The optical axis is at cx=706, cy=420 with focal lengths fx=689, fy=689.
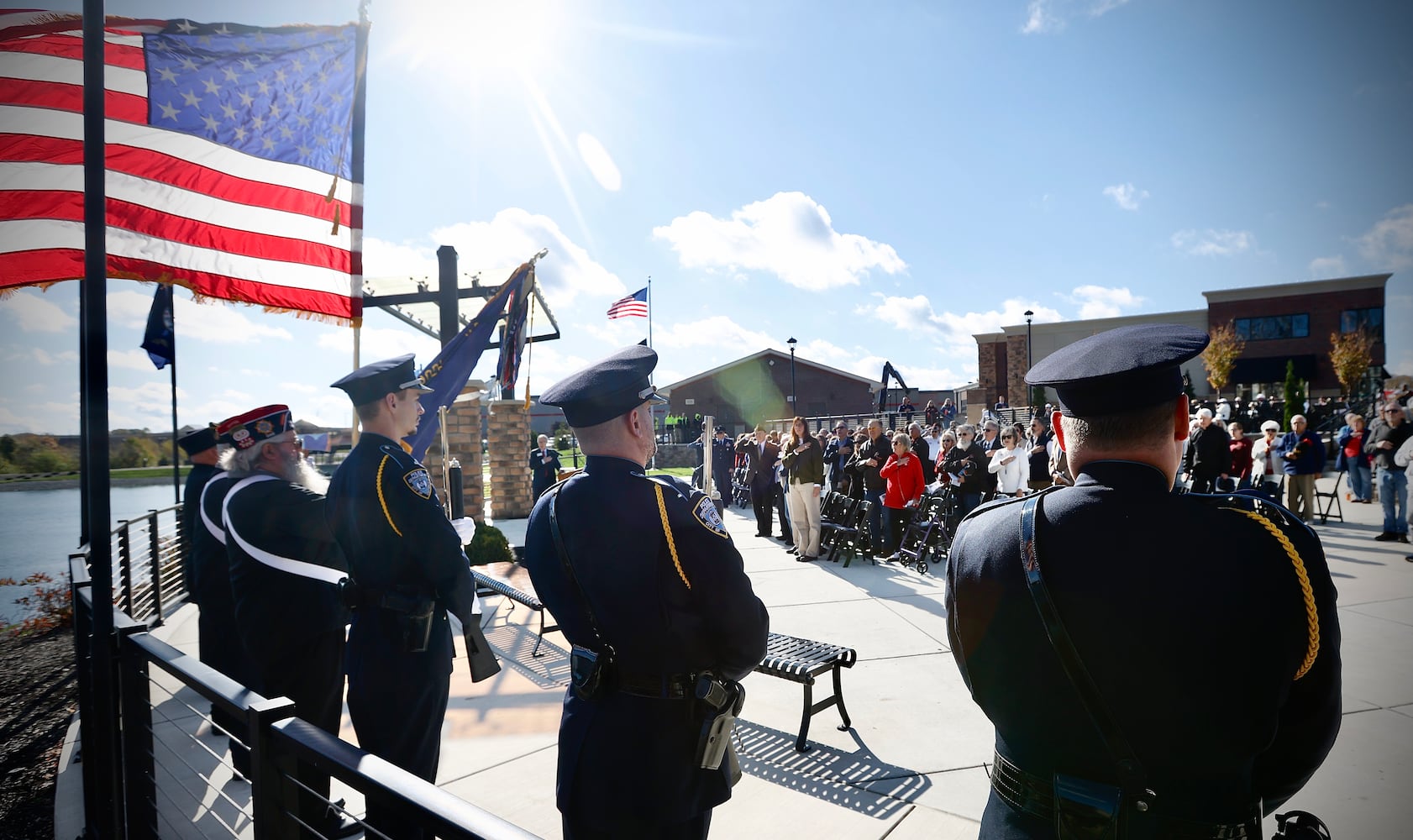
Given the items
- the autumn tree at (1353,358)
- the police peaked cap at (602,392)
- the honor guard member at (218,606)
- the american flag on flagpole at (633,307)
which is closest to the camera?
the police peaked cap at (602,392)

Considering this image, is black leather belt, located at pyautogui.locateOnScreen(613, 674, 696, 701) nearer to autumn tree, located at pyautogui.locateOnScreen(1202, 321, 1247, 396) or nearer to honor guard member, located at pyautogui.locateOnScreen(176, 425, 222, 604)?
honor guard member, located at pyautogui.locateOnScreen(176, 425, 222, 604)

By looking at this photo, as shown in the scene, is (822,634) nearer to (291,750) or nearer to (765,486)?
(291,750)

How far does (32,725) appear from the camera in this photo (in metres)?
5.05

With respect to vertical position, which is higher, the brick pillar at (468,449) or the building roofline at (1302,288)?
the building roofline at (1302,288)

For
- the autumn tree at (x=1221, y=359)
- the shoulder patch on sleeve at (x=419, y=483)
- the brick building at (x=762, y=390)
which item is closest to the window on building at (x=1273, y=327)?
the autumn tree at (x=1221, y=359)

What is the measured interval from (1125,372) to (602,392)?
141 cm

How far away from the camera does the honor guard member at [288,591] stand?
339 centimetres

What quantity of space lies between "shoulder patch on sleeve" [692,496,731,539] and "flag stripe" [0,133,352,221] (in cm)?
391

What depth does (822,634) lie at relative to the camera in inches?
250

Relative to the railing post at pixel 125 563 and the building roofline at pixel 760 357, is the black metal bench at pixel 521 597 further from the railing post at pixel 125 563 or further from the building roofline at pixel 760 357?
the building roofline at pixel 760 357

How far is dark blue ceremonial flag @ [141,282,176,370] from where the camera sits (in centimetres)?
911

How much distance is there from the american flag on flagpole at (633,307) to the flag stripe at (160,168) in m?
10.7

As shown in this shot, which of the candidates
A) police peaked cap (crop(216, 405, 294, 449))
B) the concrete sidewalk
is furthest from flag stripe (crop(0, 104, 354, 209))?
the concrete sidewalk

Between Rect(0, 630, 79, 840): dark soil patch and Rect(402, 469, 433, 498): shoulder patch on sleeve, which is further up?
Rect(402, 469, 433, 498): shoulder patch on sleeve
